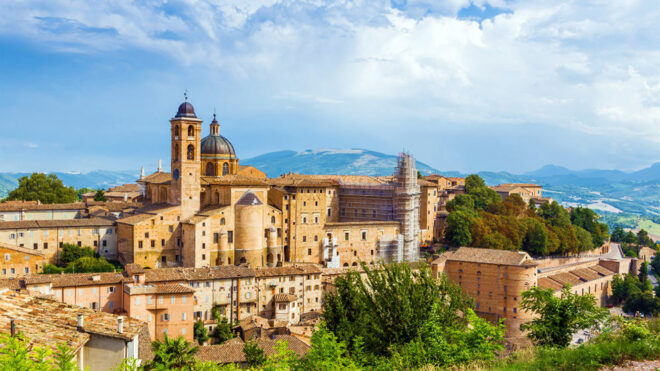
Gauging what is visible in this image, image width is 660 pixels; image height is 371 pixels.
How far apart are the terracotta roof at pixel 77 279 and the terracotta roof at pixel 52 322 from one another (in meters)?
19.0

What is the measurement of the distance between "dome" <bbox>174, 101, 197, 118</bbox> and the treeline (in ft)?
84.9

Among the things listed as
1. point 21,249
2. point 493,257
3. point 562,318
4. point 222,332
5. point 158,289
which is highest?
point 21,249

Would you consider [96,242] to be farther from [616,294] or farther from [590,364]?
[616,294]

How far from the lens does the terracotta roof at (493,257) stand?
140 feet

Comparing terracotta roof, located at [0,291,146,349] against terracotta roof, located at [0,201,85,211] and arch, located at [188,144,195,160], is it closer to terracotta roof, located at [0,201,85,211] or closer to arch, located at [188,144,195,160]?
arch, located at [188,144,195,160]

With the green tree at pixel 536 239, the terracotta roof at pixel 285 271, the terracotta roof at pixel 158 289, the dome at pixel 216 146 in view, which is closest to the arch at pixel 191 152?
the dome at pixel 216 146

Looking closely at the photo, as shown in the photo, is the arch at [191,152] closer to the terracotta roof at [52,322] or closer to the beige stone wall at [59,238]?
the beige stone wall at [59,238]

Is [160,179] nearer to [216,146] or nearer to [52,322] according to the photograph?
[216,146]

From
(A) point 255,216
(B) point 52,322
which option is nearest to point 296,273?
(A) point 255,216

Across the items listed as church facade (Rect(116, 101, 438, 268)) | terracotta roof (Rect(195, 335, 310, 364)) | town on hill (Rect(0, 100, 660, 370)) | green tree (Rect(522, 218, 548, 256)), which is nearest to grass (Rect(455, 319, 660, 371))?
town on hill (Rect(0, 100, 660, 370))

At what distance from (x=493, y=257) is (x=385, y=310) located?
3092cm

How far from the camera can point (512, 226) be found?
5453cm

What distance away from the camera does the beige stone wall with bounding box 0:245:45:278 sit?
34312 mm

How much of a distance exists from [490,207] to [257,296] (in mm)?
35199
